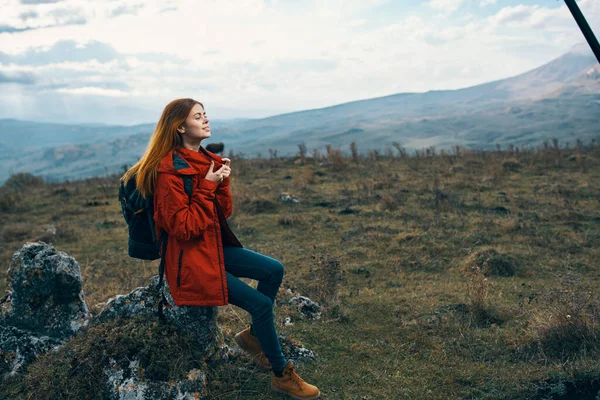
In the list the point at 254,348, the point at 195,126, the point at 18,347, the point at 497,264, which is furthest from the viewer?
the point at 497,264

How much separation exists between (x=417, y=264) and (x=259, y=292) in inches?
176

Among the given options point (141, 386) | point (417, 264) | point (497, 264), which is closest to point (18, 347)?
point (141, 386)

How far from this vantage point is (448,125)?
16088 cm

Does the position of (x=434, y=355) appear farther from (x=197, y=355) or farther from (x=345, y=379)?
(x=197, y=355)

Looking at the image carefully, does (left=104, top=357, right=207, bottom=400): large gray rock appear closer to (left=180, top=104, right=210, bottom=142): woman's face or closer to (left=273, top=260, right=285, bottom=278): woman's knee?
(left=273, top=260, right=285, bottom=278): woman's knee

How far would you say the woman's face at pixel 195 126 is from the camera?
11.6 ft

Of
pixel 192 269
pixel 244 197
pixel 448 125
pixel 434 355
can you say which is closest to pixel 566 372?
pixel 434 355

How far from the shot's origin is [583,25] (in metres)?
3.07

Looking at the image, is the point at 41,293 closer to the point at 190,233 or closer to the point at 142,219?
the point at 142,219

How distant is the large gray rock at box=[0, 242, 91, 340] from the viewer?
14.3 ft

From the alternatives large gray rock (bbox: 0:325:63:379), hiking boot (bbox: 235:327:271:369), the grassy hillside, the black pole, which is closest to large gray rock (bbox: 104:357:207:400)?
the grassy hillside

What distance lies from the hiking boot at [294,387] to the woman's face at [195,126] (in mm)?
1869

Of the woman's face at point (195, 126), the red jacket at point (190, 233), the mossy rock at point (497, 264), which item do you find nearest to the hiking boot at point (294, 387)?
the red jacket at point (190, 233)

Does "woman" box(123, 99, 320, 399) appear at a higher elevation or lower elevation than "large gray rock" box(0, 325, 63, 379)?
higher
